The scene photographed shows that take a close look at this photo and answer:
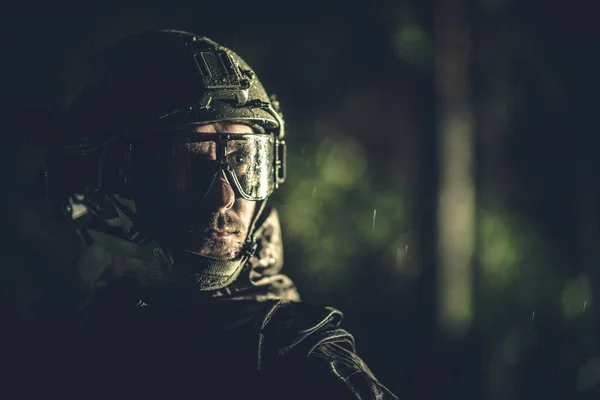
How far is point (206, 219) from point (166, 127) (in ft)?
1.25

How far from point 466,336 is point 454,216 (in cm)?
97

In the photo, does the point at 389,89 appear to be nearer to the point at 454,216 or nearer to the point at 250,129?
the point at 454,216

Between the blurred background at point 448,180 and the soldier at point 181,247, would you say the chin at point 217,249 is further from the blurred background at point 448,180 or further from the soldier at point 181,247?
the blurred background at point 448,180

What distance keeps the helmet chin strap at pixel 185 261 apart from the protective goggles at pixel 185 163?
0.15 m

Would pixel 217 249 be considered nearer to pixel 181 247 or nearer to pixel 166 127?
pixel 181 247

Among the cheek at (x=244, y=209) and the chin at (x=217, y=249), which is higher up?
the cheek at (x=244, y=209)

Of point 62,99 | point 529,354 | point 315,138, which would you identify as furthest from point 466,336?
point 62,99

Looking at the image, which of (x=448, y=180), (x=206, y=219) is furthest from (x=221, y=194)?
(x=448, y=180)

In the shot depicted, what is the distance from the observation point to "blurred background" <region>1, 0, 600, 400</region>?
4457 millimetres

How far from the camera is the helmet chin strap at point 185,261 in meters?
2.19

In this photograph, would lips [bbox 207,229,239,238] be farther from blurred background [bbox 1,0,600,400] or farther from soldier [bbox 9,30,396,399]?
blurred background [bbox 1,0,600,400]

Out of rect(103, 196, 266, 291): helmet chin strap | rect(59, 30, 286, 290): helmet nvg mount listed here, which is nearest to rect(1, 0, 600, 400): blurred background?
rect(59, 30, 286, 290): helmet nvg mount

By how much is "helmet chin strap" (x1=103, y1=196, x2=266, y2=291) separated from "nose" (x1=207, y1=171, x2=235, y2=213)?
7.3 inches

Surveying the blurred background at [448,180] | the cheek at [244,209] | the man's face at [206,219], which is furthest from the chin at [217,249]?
the blurred background at [448,180]
